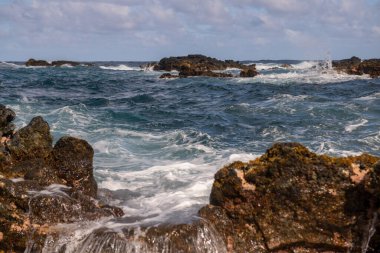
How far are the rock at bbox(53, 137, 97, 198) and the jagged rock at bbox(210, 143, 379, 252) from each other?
2415 mm

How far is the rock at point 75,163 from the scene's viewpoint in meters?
6.92

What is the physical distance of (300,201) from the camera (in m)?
5.15

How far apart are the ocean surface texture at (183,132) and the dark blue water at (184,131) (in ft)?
0.07

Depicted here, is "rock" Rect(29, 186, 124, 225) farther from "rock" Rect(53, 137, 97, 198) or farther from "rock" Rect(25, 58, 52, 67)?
"rock" Rect(25, 58, 52, 67)

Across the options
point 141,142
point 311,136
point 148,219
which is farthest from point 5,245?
point 311,136

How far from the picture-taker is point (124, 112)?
62.3 ft

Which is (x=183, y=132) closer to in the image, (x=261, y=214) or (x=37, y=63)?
(x=261, y=214)

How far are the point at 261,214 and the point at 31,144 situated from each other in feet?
13.3

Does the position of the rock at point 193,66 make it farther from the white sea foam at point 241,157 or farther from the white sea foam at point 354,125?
the white sea foam at point 241,157

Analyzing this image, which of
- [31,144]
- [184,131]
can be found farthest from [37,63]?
[31,144]

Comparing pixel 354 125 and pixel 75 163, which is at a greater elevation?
pixel 75 163

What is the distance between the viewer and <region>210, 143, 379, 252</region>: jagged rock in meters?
4.97

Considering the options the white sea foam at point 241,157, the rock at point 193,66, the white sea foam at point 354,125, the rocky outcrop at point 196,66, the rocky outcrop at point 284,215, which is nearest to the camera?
the rocky outcrop at point 284,215

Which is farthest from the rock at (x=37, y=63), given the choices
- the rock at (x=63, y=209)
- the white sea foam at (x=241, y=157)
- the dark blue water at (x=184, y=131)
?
the rock at (x=63, y=209)
